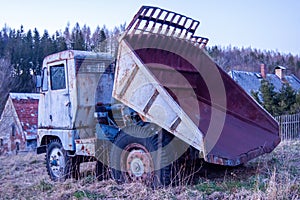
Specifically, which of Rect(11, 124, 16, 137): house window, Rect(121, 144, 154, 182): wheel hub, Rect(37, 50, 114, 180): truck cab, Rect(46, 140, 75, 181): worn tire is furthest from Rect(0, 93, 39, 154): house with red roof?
Rect(121, 144, 154, 182): wheel hub

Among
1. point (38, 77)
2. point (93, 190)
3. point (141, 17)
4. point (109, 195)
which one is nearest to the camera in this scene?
point (109, 195)

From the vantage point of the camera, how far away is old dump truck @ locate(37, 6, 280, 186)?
5234 mm

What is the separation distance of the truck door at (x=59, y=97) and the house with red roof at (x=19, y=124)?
23080 mm

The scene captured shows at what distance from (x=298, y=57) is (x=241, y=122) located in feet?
243

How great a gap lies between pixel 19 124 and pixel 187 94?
25288 mm

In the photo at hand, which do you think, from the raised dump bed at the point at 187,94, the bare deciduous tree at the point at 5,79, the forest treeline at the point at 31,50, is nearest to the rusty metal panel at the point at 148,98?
the raised dump bed at the point at 187,94

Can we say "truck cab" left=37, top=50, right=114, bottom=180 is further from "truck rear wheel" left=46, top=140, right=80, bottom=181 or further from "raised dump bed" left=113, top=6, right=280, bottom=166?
"raised dump bed" left=113, top=6, right=280, bottom=166

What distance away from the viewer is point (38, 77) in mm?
7777

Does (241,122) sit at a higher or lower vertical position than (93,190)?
higher

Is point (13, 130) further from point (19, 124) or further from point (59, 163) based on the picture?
point (59, 163)

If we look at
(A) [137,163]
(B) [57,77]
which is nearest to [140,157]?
(A) [137,163]

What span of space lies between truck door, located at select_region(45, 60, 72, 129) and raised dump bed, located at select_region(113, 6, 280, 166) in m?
1.64

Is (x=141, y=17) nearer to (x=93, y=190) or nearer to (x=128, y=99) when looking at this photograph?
(x=128, y=99)

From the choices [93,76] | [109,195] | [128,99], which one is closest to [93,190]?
[109,195]
